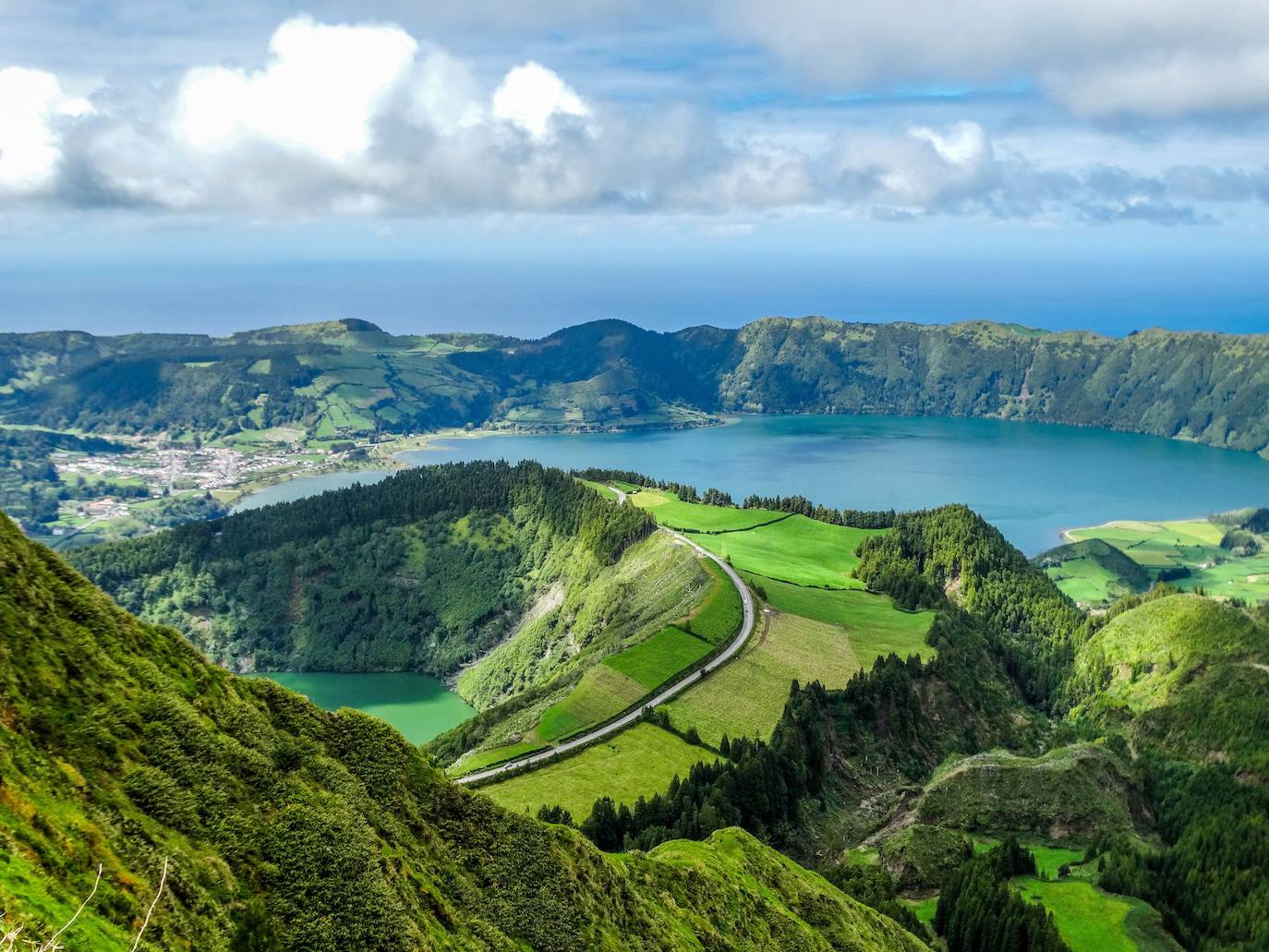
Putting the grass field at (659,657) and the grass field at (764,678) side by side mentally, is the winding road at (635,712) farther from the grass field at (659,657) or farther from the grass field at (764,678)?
the grass field at (659,657)

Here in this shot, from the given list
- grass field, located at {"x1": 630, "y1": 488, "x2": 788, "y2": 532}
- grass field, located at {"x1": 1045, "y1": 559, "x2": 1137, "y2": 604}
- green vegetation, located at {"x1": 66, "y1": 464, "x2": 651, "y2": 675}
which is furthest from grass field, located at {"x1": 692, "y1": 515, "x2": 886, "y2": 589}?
grass field, located at {"x1": 1045, "y1": 559, "x2": 1137, "y2": 604}

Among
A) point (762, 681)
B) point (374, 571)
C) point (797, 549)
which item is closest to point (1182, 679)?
point (762, 681)

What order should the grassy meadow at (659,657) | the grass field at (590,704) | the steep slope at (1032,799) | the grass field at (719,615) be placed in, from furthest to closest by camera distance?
the grass field at (719,615) → the grassy meadow at (659,657) → the grass field at (590,704) → the steep slope at (1032,799)

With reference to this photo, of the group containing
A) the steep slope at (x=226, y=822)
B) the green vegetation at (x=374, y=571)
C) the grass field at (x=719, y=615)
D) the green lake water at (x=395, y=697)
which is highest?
the steep slope at (x=226, y=822)

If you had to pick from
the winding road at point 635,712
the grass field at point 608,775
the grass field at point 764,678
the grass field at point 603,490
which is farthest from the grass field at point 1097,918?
the grass field at point 603,490

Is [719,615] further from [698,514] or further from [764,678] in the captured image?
[698,514]

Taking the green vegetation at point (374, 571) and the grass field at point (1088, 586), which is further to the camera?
the grass field at point (1088, 586)
